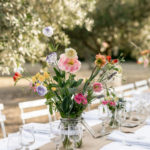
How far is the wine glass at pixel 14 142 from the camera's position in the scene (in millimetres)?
1960

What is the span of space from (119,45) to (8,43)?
694 centimetres

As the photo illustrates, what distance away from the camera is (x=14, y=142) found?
1.99 meters

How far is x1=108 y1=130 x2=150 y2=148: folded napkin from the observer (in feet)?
7.29

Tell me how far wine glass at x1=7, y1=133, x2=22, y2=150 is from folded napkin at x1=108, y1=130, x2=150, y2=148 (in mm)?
762

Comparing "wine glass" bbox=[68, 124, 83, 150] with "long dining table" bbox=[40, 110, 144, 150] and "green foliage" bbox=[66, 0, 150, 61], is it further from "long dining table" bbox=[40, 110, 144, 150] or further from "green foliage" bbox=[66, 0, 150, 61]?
"green foliage" bbox=[66, 0, 150, 61]

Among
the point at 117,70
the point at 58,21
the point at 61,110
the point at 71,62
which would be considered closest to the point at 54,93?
the point at 61,110

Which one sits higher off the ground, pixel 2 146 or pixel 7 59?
pixel 7 59

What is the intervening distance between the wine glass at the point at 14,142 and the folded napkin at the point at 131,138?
76 cm

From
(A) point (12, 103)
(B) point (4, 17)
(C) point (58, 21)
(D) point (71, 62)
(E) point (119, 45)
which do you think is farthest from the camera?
(E) point (119, 45)

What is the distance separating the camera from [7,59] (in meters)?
5.11

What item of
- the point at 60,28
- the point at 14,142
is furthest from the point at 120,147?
the point at 60,28

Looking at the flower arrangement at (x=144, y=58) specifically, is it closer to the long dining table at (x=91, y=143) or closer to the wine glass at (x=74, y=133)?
the long dining table at (x=91, y=143)

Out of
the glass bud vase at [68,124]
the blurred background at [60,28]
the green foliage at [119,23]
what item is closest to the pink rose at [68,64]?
the blurred background at [60,28]

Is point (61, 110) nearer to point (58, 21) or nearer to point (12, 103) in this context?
point (58, 21)
